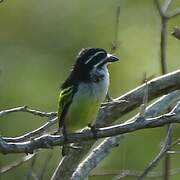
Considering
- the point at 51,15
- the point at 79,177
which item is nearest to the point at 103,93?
the point at 79,177

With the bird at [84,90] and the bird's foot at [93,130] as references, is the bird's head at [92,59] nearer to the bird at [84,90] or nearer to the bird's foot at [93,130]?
the bird at [84,90]

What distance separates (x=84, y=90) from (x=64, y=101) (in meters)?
0.18

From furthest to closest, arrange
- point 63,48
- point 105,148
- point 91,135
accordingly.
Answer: point 63,48 → point 105,148 → point 91,135

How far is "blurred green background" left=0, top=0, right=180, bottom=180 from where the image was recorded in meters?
12.5

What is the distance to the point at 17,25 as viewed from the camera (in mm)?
14227

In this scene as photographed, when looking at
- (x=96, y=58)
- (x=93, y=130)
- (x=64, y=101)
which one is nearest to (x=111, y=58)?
(x=96, y=58)

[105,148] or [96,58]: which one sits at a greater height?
[96,58]

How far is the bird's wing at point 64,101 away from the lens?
219 inches

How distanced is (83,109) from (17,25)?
891cm

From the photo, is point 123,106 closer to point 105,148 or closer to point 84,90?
point 105,148

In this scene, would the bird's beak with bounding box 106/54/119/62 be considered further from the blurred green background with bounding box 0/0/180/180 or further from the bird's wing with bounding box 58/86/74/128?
the blurred green background with bounding box 0/0/180/180

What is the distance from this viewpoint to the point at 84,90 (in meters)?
5.48

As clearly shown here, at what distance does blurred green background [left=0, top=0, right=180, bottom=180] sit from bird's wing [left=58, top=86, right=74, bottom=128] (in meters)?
6.46

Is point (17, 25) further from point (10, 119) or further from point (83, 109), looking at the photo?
point (83, 109)
